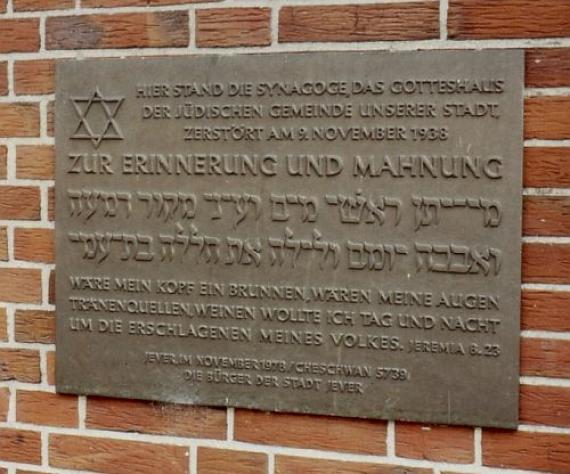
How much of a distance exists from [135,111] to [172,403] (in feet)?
2.72

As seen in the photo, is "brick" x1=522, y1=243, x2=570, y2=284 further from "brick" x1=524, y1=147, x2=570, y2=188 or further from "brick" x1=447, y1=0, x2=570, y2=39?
"brick" x1=447, y1=0, x2=570, y2=39

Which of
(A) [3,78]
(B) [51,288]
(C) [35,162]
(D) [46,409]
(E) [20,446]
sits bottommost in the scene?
(E) [20,446]

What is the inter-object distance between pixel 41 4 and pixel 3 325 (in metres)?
0.95

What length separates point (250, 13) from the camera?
2.15 meters

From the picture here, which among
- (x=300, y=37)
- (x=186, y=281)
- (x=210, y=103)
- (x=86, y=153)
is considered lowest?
(x=186, y=281)

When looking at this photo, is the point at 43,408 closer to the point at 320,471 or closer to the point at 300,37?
the point at 320,471

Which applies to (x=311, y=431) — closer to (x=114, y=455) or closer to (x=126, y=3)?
(x=114, y=455)

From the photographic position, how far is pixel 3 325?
233cm

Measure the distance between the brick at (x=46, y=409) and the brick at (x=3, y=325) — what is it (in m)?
0.17

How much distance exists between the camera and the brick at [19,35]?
7.50 feet

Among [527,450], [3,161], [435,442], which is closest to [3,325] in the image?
[3,161]

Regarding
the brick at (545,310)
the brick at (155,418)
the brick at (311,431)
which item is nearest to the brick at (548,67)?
the brick at (545,310)

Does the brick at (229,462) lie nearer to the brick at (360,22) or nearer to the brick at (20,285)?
the brick at (20,285)

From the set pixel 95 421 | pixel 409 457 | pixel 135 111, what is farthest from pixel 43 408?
pixel 409 457
